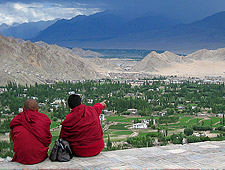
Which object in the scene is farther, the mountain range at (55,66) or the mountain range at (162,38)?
the mountain range at (162,38)

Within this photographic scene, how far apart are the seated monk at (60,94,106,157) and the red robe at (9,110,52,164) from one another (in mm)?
354

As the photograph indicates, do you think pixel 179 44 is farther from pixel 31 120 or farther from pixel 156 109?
pixel 31 120

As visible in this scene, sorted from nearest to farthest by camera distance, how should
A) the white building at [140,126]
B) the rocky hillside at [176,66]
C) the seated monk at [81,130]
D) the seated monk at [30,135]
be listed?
the seated monk at [30,135] → the seated monk at [81,130] → the white building at [140,126] → the rocky hillside at [176,66]

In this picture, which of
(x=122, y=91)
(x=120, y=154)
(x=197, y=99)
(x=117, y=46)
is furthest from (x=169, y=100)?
(x=117, y=46)

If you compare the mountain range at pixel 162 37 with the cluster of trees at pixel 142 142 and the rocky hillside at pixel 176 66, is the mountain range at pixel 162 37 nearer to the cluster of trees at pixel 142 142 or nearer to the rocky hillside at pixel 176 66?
the rocky hillside at pixel 176 66

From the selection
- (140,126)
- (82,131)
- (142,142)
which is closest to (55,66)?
(140,126)

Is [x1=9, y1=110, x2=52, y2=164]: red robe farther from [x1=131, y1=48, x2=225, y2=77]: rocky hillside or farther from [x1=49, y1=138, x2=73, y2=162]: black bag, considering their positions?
[x1=131, y1=48, x2=225, y2=77]: rocky hillside

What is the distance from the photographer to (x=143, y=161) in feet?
20.2

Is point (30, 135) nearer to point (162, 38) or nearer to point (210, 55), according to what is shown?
point (210, 55)

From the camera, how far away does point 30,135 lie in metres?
5.60

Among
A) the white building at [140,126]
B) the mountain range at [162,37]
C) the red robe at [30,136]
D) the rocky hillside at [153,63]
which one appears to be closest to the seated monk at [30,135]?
the red robe at [30,136]

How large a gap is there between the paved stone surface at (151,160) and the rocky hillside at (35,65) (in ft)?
116

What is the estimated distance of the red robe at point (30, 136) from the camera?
18.3 feet

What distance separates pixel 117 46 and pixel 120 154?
156 meters
